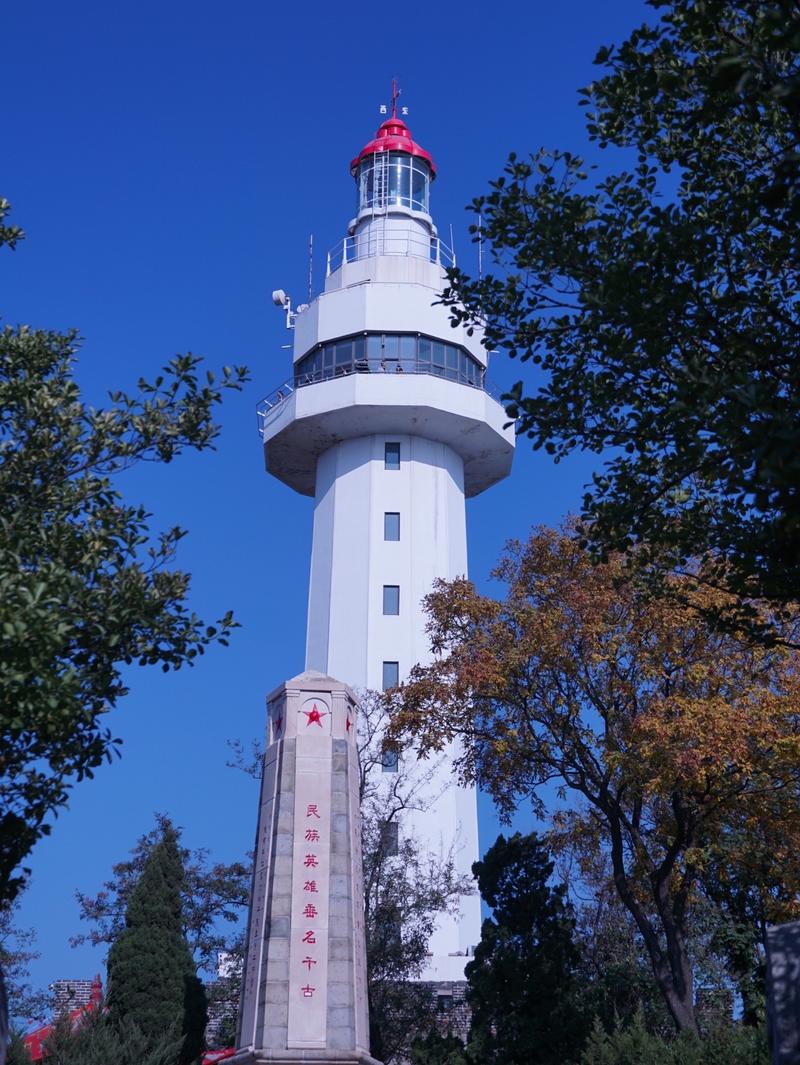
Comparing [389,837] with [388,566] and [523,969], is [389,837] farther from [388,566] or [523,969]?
[388,566]

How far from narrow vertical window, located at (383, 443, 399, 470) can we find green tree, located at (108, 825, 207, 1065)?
17047mm

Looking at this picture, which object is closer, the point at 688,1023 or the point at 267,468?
the point at 688,1023

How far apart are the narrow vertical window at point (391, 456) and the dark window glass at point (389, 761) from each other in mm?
9996

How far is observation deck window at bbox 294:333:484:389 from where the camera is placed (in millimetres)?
39438

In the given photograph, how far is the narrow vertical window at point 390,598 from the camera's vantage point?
37500mm

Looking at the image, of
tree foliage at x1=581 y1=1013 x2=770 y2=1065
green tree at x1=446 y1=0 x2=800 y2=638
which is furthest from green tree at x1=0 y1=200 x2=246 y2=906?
tree foliage at x1=581 y1=1013 x2=770 y2=1065

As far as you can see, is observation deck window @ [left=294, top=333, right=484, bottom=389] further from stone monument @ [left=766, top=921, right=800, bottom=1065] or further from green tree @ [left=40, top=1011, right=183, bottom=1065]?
stone monument @ [left=766, top=921, right=800, bottom=1065]

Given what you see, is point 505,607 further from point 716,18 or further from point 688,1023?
point 716,18

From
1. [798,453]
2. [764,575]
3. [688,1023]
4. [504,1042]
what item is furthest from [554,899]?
[798,453]

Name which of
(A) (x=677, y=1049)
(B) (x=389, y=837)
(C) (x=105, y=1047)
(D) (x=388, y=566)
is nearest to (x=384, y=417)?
(D) (x=388, y=566)

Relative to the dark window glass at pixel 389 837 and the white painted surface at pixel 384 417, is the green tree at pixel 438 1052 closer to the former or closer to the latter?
the dark window glass at pixel 389 837

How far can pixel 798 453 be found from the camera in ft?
25.9

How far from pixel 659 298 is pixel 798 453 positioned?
10.2ft

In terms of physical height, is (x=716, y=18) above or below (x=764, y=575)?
above
